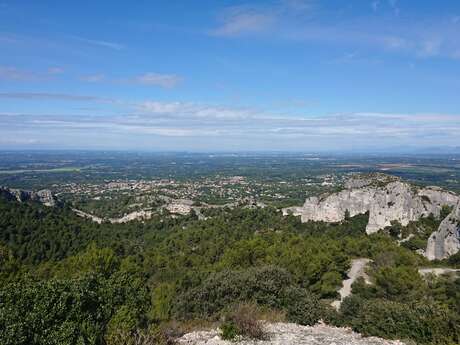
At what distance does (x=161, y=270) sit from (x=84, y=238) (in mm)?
19156

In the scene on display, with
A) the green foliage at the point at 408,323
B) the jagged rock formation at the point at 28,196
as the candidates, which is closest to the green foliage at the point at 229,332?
the green foliage at the point at 408,323

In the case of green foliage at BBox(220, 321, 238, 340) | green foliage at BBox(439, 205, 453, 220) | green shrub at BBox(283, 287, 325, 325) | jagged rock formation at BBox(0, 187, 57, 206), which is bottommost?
jagged rock formation at BBox(0, 187, 57, 206)

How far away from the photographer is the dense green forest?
379 inches

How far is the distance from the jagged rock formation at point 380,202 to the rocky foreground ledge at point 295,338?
35.8 metres

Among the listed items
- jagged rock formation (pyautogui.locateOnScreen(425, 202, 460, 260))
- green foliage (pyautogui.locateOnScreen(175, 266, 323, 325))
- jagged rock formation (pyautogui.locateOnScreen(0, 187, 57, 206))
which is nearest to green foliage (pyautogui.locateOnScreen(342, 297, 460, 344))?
green foliage (pyautogui.locateOnScreen(175, 266, 323, 325))

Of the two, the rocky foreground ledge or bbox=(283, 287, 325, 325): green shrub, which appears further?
bbox=(283, 287, 325, 325): green shrub

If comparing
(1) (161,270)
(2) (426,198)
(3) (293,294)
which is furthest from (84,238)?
(2) (426,198)

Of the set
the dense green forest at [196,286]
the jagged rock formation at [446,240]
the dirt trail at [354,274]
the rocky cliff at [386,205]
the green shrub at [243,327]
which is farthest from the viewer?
the rocky cliff at [386,205]

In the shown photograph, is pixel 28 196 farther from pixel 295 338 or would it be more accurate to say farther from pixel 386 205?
pixel 295 338

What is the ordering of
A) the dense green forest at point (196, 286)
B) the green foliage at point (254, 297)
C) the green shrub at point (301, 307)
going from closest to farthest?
the dense green forest at point (196, 286)
the green shrub at point (301, 307)
the green foliage at point (254, 297)

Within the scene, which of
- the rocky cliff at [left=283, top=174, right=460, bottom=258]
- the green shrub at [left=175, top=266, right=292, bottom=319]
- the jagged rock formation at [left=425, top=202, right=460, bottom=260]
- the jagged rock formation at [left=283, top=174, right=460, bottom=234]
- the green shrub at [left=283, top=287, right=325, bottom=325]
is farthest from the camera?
the jagged rock formation at [left=283, top=174, right=460, bottom=234]

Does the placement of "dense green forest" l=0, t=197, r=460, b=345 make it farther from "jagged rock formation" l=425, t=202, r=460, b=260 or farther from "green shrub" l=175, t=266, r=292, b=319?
"jagged rock formation" l=425, t=202, r=460, b=260

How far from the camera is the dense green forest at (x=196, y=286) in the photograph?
9625 mm

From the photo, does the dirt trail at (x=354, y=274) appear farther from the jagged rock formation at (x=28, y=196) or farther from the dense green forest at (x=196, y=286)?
the jagged rock formation at (x=28, y=196)
